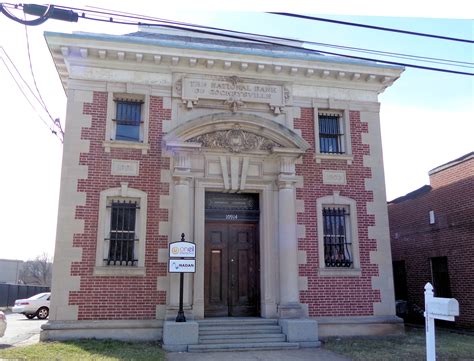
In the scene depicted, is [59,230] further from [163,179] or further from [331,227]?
[331,227]

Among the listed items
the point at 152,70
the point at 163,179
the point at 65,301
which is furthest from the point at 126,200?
the point at 152,70

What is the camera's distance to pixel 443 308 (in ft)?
22.1

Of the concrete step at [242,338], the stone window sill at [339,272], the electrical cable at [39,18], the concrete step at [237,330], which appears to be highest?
the electrical cable at [39,18]

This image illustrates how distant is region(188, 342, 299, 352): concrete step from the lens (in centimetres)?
1035

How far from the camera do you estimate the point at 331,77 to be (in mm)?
13953

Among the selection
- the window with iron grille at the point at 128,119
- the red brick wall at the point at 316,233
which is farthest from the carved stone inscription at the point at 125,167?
the red brick wall at the point at 316,233

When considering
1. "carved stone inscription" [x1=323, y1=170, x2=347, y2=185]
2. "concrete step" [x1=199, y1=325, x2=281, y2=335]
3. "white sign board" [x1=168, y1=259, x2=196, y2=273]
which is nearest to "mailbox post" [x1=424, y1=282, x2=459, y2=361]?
"concrete step" [x1=199, y1=325, x2=281, y2=335]

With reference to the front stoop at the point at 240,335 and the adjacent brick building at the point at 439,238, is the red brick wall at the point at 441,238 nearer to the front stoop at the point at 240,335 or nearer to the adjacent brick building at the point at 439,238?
the adjacent brick building at the point at 439,238

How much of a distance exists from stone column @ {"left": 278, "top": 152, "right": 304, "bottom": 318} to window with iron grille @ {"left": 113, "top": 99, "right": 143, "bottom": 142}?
13.8ft

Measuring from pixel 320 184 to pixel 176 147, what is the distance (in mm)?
4323

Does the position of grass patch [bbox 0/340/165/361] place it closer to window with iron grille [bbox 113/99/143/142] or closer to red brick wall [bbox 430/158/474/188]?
window with iron grille [bbox 113/99/143/142]

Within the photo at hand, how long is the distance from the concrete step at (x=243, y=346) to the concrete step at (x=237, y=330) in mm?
525

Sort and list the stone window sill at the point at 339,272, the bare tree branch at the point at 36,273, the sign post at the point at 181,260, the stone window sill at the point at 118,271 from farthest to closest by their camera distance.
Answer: the bare tree branch at the point at 36,273 < the stone window sill at the point at 339,272 < the stone window sill at the point at 118,271 < the sign post at the point at 181,260

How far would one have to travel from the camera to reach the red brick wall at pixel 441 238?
15.2 metres
